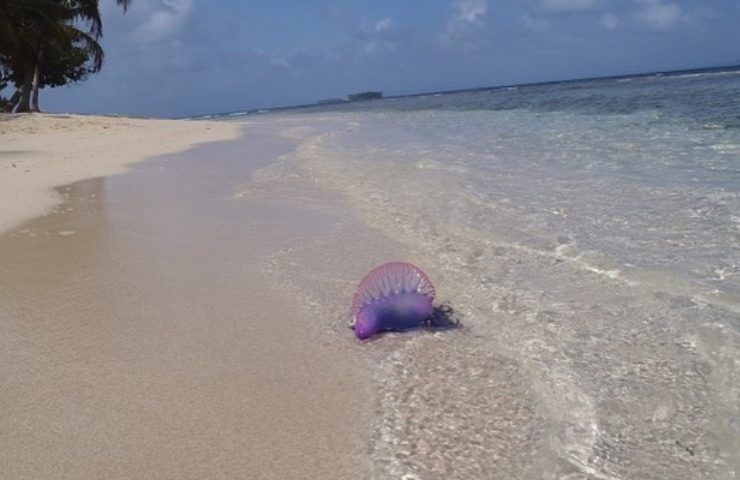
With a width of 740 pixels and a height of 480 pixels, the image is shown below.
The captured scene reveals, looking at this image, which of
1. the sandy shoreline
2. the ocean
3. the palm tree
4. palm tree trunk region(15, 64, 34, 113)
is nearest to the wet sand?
the ocean

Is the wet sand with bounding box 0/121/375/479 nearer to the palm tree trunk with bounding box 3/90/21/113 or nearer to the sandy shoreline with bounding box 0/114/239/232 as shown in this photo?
the sandy shoreline with bounding box 0/114/239/232

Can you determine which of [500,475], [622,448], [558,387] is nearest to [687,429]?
[622,448]

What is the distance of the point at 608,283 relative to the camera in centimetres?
395

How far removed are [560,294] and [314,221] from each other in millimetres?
2685

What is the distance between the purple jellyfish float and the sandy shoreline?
396 centimetres

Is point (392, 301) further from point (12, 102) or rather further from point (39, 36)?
point (12, 102)

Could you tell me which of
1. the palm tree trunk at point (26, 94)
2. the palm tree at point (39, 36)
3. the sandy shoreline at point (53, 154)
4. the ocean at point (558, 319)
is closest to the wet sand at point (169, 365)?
the ocean at point (558, 319)

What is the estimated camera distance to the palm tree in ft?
74.2

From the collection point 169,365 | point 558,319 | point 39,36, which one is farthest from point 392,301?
point 39,36

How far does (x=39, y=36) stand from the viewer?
79.8 feet

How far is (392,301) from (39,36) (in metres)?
25.1

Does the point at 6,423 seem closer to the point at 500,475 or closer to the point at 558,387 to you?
the point at 500,475

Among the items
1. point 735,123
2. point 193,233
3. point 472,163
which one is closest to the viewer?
point 193,233

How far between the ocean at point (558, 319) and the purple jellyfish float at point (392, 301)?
0.35ft
